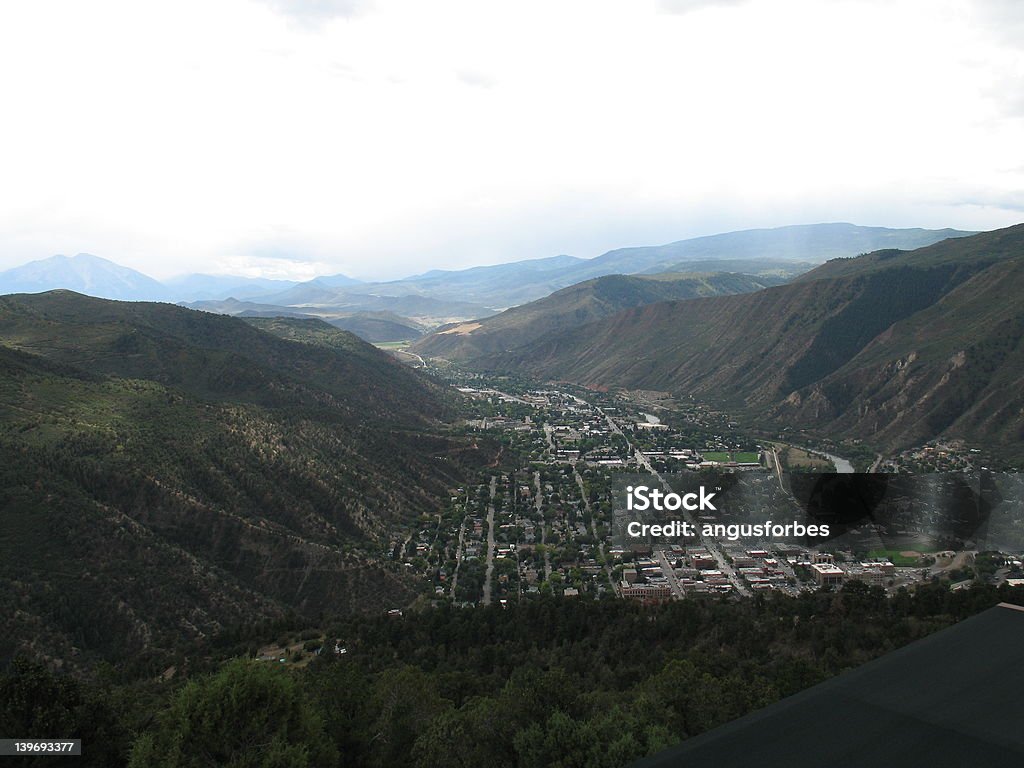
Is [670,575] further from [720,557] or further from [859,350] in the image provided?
[859,350]

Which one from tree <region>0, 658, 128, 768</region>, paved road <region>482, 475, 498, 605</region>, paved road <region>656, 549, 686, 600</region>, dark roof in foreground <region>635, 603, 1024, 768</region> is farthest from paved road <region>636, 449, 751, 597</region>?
tree <region>0, 658, 128, 768</region>

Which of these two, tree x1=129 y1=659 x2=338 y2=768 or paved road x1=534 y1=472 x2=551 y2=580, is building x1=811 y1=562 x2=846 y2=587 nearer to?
paved road x1=534 y1=472 x2=551 y2=580

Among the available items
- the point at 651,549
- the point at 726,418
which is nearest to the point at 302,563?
the point at 651,549

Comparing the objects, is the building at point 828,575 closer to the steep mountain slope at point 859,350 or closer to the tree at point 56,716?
the tree at point 56,716

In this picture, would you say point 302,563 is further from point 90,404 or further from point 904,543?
point 904,543

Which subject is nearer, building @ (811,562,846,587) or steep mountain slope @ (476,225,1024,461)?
building @ (811,562,846,587)

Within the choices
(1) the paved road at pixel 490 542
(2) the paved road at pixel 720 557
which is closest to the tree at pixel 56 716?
(1) the paved road at pixel 490 542

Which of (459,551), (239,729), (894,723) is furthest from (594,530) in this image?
(894,723)
